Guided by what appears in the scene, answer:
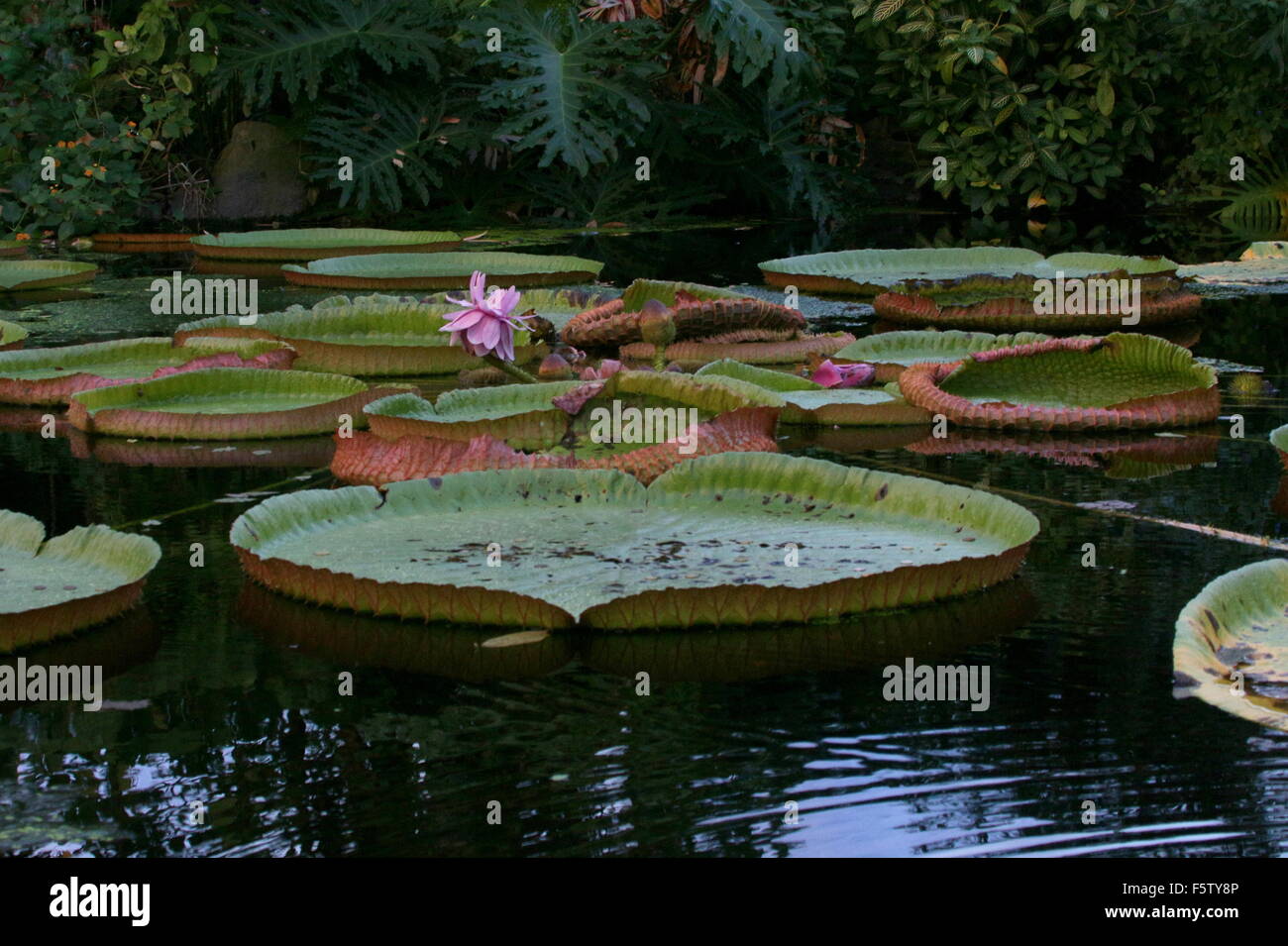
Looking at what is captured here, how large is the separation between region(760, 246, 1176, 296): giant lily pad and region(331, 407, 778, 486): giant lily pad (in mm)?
2474

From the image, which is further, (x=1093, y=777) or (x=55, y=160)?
(x=55, y=160)

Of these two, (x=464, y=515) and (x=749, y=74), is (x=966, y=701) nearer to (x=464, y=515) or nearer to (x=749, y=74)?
(x=464, y=515)

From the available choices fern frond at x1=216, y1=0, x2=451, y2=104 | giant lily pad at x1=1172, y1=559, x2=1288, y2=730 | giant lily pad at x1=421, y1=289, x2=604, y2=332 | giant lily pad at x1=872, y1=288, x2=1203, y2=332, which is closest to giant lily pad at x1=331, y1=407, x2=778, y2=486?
giant lily pad at x1=1172, y1=559, x2=1288, y2=730

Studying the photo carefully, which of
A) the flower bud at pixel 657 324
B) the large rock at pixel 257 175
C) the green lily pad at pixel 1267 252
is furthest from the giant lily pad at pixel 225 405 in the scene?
the large rock at pixel 257 175

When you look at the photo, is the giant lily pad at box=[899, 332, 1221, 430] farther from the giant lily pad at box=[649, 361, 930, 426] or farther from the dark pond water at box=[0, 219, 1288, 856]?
the dark pond water at box=[0, 219, 1288, 856]

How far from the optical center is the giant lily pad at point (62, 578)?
210 cm

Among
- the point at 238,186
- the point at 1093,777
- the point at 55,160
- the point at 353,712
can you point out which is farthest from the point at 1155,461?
the point at 238,186

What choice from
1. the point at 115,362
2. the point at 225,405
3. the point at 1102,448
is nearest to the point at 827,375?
the point at 1102,448

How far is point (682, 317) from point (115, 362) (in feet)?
4.81

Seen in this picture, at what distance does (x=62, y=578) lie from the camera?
2.28 metres

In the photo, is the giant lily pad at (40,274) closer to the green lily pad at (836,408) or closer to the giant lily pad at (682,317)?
the giant lily pad at (682,317)

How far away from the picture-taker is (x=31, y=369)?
4.13 metres

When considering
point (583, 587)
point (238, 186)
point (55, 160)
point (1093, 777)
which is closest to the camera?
point (1093, 777)

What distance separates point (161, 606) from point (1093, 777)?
133 cm
